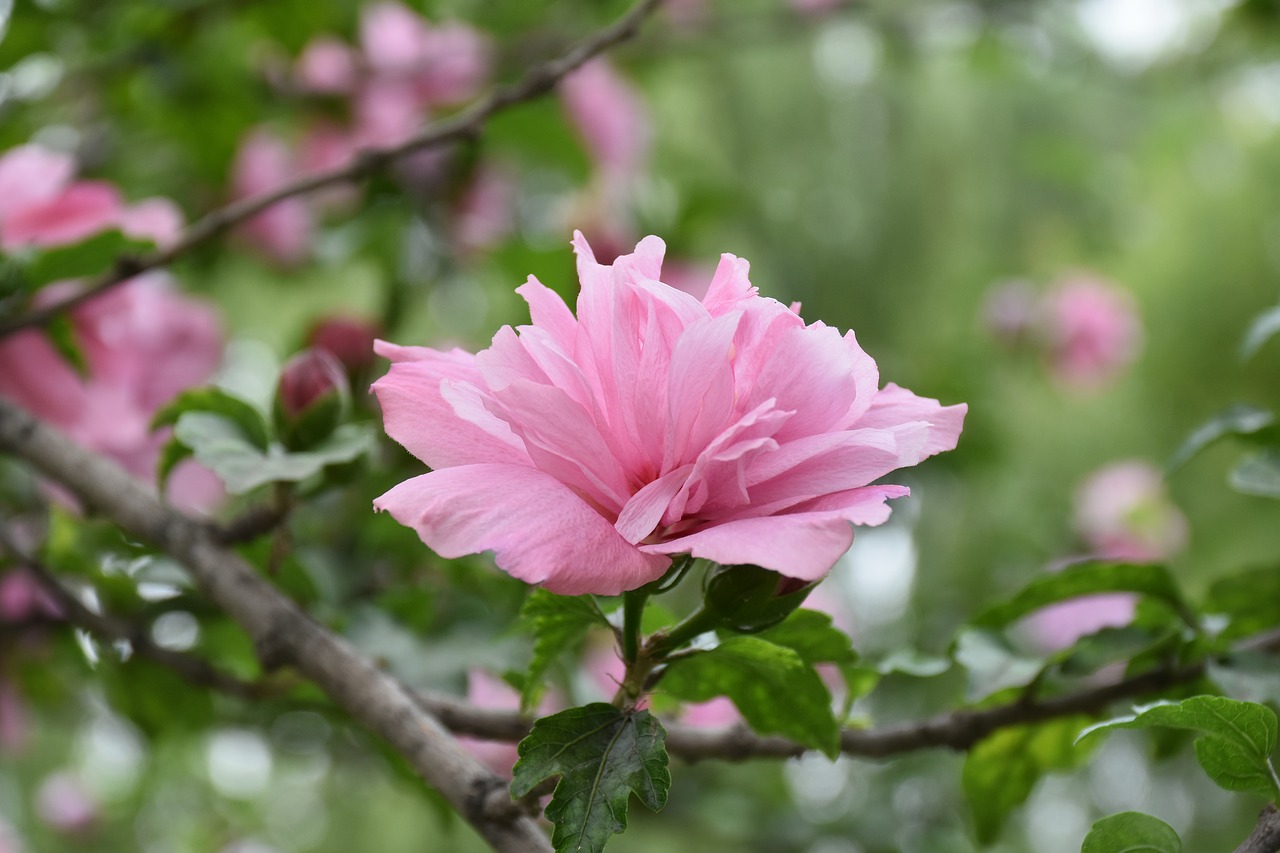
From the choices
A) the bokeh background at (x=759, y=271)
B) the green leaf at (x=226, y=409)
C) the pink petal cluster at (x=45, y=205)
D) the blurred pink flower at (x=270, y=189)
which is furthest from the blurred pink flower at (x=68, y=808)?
the green leaf at (x=226, y=409)

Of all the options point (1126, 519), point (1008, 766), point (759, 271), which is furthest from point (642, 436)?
point (759, 271)

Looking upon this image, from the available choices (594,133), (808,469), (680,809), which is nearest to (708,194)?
(594,133)

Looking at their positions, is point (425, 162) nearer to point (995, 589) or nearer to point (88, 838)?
point (995, 589)

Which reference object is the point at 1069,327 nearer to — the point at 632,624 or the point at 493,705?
the point at 493,705

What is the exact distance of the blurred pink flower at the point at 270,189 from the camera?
1.03 metres

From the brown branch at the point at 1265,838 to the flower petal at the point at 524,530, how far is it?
185 millimetres

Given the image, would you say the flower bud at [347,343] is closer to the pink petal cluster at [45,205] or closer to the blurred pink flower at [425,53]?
the pink petal cluster at [45,205]

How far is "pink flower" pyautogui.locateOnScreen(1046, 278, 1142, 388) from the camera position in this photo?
1758mm

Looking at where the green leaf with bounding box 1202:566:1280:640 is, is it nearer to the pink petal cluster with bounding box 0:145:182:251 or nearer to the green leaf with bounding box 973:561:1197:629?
the green leaf with bounding box 973:561:1197:629

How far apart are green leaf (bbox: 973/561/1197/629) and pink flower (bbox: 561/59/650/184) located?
2.55 feet

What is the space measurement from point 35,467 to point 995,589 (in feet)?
4.67

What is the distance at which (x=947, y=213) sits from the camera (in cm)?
246

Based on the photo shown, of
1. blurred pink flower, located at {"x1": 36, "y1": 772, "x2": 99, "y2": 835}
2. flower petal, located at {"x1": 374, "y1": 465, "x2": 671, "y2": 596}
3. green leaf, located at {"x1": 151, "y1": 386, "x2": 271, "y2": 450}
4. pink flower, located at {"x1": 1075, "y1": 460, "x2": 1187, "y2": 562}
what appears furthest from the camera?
blurred pink flower, located at {"x1": 36, "y1": 772, "x2": 99, "y2": 835}

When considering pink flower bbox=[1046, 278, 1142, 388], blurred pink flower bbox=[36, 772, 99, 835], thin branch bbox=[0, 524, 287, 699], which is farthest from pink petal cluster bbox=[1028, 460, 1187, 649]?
blurred pink flower bbox=[36, 772, 99, 835]
